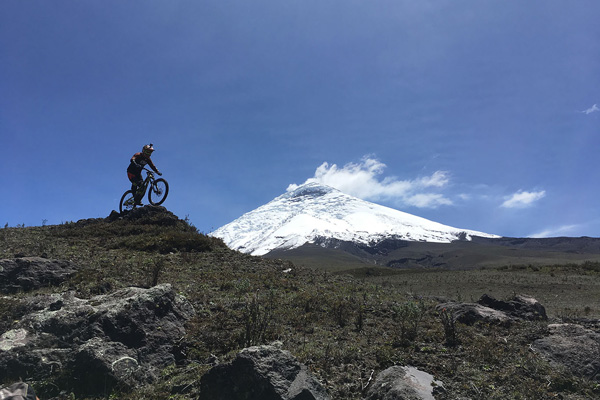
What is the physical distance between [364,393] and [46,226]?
80.2 ft

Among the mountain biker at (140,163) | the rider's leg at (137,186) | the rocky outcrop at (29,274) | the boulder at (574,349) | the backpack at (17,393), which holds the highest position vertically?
the mountain biker at (140,163)

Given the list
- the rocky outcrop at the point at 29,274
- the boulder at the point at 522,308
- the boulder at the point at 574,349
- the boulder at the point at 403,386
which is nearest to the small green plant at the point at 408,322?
the boulder at the point at 403,386

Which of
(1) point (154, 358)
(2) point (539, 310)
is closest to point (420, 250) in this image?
(2) point (539, 310)

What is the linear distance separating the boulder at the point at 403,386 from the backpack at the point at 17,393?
522 centimetres

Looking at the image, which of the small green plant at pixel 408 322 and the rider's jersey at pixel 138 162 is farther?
the rider's jersey at pixel 138 162

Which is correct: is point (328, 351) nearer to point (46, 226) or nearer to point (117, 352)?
point (117, 352)

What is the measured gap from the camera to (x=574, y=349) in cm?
777

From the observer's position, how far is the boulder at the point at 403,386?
5398 mm

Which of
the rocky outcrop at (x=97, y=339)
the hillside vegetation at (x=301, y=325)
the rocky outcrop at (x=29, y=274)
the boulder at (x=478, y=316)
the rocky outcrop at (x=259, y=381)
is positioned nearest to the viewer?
the rocky outcrop at (x=259, y=381)

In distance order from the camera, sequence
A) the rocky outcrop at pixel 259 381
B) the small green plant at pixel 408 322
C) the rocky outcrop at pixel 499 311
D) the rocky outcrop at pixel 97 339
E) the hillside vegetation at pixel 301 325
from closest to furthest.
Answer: the rocky outcrop at pixel 259 381 → the rocky outcrop at pixel 97 339 → the hillside vegetation at pixel 301 325 → the small green plant at pixel 408 322 → the rocky outcrop at pixel 499 311

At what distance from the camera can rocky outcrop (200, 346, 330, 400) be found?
5.31 metres

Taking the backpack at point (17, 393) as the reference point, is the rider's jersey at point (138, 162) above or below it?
above

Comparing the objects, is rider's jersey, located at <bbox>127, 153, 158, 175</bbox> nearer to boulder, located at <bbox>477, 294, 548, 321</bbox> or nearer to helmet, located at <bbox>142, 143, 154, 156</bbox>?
helmet, located at <bbox>142, 143, 154, 156</bbox>

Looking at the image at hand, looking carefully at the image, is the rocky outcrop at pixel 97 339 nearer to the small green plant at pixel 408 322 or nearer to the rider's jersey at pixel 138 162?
the small green plant at pixel 408 322
